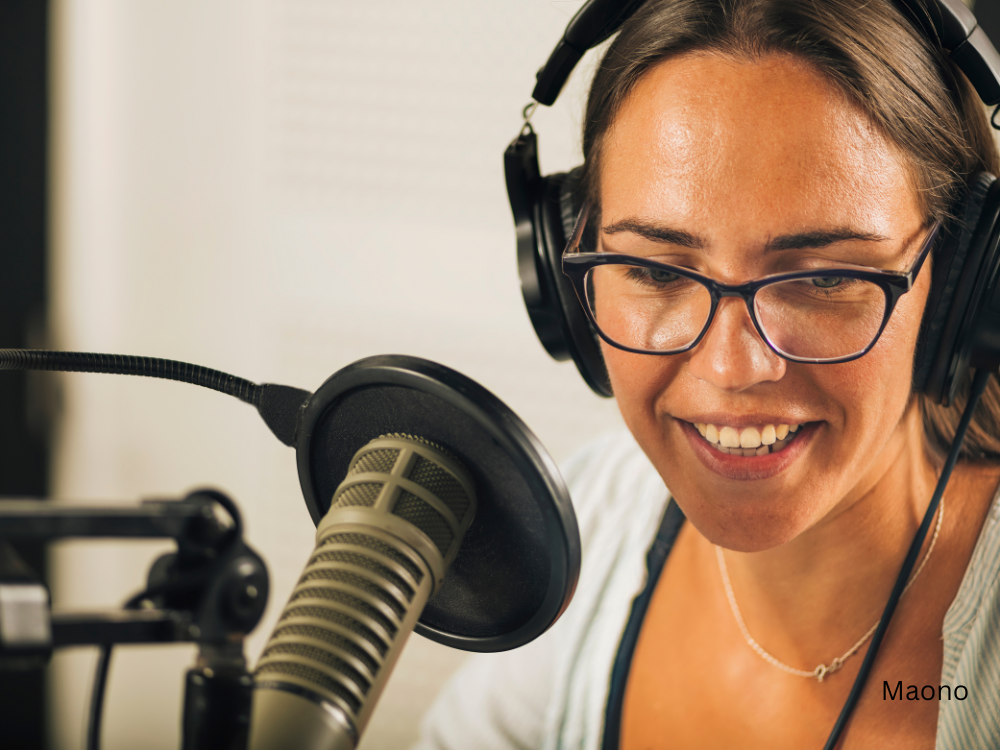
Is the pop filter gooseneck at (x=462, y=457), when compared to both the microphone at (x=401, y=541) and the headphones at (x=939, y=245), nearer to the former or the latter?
the microphone at (x=401, y=541)

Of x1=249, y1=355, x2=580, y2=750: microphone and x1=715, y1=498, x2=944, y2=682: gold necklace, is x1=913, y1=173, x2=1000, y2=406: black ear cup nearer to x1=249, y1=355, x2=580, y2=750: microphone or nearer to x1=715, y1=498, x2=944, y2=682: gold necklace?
x1=715, y1=498, x2=944, y2=682: gold necklace

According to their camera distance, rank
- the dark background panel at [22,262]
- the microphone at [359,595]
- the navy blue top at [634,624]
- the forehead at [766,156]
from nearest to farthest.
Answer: the microphone at [359,595]
the forehead at [766,156]
the navy blue top at [634,624]
the dark background panel at [22,262]

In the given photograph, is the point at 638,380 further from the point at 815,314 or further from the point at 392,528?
the point at 392,528

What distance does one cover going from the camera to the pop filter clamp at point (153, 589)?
1.71 feet

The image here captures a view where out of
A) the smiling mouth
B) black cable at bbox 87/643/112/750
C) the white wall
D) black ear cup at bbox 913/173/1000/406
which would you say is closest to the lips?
the smiling mouth

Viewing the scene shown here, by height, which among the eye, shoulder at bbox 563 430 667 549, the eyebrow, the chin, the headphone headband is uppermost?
Answer: the headphone headband

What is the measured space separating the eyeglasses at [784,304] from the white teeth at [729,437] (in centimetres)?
8

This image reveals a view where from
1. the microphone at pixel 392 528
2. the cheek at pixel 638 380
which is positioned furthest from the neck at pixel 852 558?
the microphone at pixel 392 528

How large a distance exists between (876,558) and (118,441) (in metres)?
1.80

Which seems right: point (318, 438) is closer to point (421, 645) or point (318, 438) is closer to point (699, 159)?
point (699, 159)

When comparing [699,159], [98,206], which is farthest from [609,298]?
[98,206]

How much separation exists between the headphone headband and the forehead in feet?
0.29

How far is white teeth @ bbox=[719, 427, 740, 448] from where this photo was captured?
0.66m

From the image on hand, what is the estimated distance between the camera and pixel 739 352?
0.61 metres
